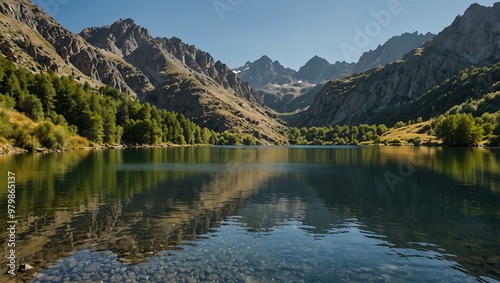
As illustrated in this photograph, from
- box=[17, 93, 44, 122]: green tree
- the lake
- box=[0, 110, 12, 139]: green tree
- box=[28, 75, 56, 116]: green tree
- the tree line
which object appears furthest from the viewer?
box=[28, 75, 56, 116]: green tree

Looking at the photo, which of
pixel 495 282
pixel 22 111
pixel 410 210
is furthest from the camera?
pixel 22 111

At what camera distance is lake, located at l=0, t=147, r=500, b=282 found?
20969mm

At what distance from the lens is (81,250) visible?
24328 millimetres

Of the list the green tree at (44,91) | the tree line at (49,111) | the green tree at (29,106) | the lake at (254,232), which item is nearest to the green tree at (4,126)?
the tree line at (49,111)

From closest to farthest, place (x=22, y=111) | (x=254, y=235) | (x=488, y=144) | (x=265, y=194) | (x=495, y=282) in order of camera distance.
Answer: (x=495, y=282)
(x=254, y=235)
(x=265, y=194)
(x=22, y=111)
(x=488, y=144)

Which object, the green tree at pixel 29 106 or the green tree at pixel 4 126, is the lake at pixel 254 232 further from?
the green tree at pixel 29 106

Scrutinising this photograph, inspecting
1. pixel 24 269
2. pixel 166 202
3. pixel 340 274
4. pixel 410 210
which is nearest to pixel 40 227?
A: pixel 24 269

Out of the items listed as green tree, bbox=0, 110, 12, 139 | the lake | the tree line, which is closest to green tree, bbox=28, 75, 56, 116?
the tree line

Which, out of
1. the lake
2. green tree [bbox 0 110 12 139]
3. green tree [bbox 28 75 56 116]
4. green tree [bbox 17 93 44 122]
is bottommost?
the lake

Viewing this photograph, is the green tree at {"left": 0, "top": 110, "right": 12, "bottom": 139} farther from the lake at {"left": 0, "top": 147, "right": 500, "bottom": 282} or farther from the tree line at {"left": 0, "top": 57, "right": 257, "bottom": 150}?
the lake at {"left": 0, "top": 147, "right": 500, "bottom": 282}

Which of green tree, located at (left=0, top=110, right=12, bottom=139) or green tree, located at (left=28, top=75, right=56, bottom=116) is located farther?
green tree, located at (left=28, top=75, right=56, bottom=116)

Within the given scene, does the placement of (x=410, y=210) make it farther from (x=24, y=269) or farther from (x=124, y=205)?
Result: (x=24, y=269)

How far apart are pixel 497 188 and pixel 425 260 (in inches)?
1464

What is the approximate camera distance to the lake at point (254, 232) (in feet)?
68.8
